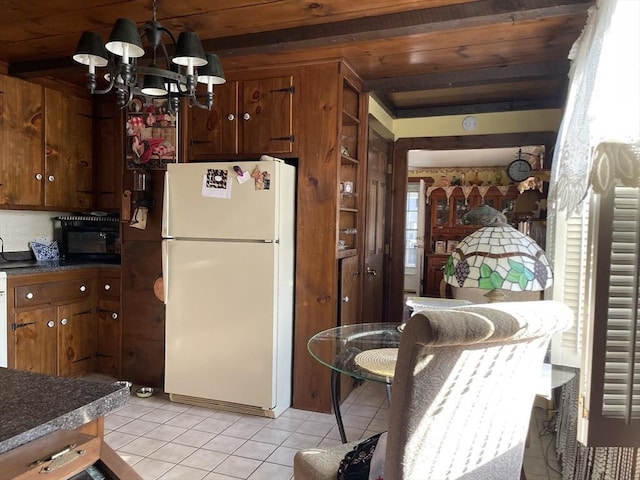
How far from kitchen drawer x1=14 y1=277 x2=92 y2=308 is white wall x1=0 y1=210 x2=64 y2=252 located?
0.62 m

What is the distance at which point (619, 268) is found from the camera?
1110mm

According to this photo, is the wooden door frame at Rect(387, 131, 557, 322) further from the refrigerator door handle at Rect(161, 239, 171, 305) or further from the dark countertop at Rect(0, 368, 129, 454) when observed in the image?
the dark countertop at Rect(0, 368, 129, 454)

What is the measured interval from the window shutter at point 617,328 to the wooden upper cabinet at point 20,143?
140 inches

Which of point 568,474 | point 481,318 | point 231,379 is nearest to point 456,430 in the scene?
point 481,318

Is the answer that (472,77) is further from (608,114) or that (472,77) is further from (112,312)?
(112,312)

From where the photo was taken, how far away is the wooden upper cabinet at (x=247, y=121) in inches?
120

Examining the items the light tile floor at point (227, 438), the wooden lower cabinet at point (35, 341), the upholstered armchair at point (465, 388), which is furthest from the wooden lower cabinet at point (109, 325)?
the upholstered armchair at point (465, 388)

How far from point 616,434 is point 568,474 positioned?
1059 millimetres

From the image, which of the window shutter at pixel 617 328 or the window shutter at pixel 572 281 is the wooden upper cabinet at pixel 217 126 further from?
the window shutter at pixel 617 328

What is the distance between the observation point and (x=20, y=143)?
3287 millimetres

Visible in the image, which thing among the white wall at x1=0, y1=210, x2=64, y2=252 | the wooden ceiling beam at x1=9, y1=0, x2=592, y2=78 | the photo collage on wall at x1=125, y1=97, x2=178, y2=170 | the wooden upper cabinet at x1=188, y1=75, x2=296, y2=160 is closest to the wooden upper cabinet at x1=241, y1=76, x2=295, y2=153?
the wooden upper cabinet at x1=188, y1=75, x2=296, y2=160

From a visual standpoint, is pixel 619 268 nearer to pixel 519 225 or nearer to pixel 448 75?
pixel 448 75

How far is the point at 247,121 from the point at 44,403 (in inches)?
99.2

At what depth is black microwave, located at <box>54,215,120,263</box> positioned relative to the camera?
375cm
